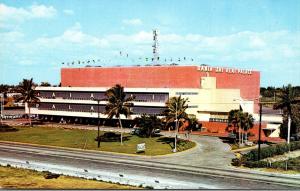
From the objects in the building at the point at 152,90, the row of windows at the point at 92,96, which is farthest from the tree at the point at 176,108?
the row of windows at the point at 92,96

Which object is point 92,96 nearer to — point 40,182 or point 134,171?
point 134,171

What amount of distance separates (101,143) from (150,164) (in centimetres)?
Result: 2626

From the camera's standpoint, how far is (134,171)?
181 feet

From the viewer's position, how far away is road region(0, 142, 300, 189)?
46688 mm

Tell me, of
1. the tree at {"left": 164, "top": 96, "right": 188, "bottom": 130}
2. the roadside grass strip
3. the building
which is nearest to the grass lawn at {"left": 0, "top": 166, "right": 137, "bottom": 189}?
the roadside grass strip

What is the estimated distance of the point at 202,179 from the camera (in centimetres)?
4975

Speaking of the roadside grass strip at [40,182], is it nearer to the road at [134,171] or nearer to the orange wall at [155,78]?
the road at [134,171]

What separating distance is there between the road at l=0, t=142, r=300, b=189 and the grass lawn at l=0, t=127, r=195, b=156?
6.94 meters

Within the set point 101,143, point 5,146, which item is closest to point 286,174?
point 101,143

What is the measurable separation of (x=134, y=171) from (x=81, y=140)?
37.3 metres

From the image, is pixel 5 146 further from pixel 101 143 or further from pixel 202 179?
pixel 202 179

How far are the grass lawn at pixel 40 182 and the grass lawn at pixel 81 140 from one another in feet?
83.4

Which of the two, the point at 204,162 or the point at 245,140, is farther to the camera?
the point at 245,140

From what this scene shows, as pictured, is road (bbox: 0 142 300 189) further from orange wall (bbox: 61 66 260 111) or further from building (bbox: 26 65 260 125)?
orange wall (bbox: 61 66 260 111)
